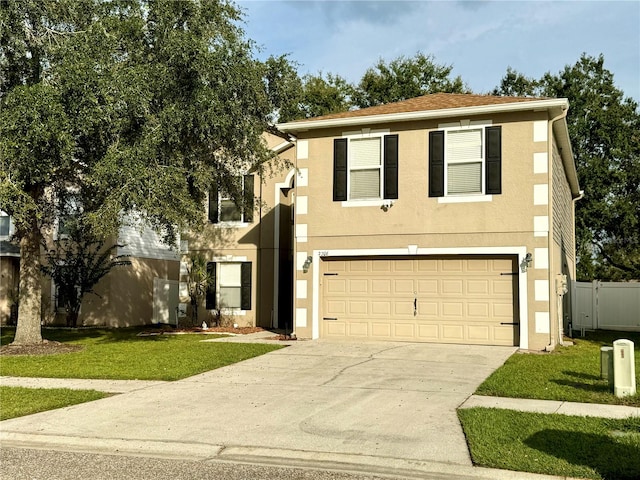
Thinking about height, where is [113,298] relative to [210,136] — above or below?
below

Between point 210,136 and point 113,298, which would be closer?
point 210,136

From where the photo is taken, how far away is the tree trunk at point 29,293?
1567 centimetres

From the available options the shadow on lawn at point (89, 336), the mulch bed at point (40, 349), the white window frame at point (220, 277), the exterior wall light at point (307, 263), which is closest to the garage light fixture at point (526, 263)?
the exterior wall light at point (307, 263)

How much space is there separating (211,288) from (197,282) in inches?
20.7

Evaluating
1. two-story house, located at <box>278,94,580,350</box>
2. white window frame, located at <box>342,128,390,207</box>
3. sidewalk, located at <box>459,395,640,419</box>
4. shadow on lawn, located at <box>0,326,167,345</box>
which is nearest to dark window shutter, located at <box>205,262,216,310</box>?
shadow on lawn, located at <box>0,326,167,345</box>

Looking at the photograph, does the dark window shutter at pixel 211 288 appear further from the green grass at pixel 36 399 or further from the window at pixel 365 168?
the green grass at pixel 36 399

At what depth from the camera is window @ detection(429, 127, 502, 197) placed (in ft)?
48.6

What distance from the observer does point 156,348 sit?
603 inches

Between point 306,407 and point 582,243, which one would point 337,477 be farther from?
point 582,243

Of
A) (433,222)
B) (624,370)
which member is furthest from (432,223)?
(624,370)

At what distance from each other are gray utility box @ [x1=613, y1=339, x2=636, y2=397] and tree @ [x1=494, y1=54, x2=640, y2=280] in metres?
25.3

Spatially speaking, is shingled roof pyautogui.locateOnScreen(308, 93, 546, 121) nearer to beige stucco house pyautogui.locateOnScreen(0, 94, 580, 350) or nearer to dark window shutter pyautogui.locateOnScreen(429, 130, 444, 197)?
beige stucco house pyautogui.locateOnScreen(0, 94, 580, 350)

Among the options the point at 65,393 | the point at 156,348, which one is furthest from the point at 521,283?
the point at 65,393

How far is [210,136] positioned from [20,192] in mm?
4241
